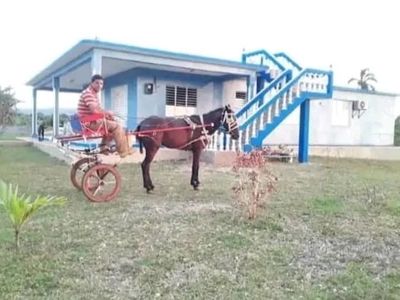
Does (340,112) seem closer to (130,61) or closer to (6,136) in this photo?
(130,61)

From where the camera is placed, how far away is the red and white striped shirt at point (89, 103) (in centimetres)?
700

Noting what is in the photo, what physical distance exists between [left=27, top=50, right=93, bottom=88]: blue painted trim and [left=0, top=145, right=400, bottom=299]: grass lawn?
626 cm

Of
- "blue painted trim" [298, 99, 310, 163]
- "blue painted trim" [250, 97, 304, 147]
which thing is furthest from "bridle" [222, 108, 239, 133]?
"blue painted trim" [298, 99, 310, 163]

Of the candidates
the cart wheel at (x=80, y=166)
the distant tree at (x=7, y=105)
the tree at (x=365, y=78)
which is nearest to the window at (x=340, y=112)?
the cart wheel at (x=80, y=166)

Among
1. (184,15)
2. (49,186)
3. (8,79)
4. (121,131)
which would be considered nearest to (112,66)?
(184,15)

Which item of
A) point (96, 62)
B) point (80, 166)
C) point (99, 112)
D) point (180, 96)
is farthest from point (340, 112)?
point (99, 112)

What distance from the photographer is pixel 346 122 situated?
20219 millimetres

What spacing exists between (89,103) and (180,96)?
949 centimetres

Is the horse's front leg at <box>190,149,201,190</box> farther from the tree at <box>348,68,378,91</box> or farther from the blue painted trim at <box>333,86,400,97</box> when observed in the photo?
the tree at <box>348,68,378,91</box>

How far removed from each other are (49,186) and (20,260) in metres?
4.45

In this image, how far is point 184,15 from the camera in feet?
57.0

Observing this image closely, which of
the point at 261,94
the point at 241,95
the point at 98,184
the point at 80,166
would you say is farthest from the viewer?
the point at 241,95

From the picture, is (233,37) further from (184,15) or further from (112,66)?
(112,66)

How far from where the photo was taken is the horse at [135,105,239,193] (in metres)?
7.97
